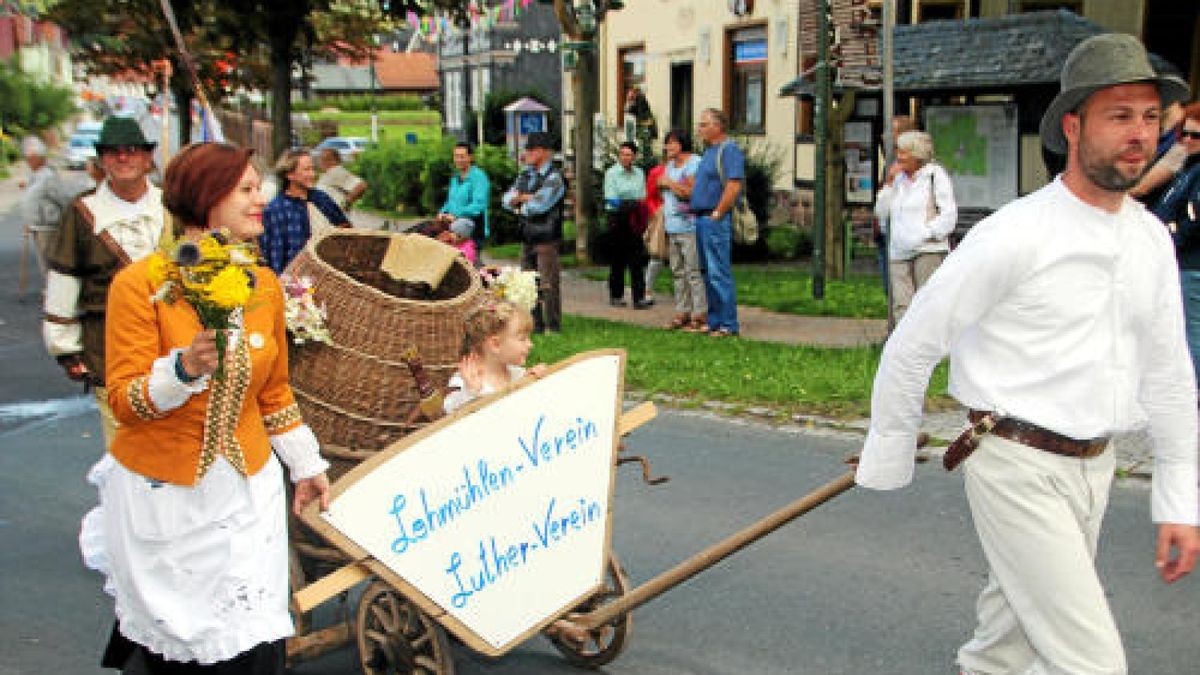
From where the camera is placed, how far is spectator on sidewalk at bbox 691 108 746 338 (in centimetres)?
1154

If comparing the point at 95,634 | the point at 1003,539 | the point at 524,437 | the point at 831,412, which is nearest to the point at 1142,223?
the point at 1003,539

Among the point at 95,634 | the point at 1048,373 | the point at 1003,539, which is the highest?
the point at 1048,373

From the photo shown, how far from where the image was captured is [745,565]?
230 inches

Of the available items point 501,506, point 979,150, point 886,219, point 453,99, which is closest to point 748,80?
point 979,150

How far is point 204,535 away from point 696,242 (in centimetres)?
909

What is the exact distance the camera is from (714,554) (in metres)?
3.82

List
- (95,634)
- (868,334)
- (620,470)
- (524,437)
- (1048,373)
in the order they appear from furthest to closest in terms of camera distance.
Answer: (868,334) < (620,470) < (95,634) < (524,437) < (1048,373)

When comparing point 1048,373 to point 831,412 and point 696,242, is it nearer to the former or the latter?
point 831,412

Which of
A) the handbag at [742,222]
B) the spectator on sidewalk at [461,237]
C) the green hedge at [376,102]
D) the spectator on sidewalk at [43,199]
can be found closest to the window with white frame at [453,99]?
the green hedge at [376,102]

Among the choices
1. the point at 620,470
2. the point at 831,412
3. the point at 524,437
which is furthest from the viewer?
the point at 831,412

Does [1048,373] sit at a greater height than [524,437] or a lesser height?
greater

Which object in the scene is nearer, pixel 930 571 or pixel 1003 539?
pixel 1003 539

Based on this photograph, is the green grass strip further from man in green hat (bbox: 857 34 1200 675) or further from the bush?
the bush

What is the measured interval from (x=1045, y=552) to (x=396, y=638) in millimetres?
2110
